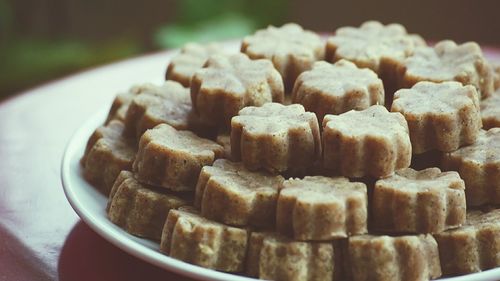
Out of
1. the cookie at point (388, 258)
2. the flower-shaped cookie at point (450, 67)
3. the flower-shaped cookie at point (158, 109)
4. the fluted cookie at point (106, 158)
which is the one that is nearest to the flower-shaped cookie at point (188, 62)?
the flower-shaped cookie at point (158, 109)

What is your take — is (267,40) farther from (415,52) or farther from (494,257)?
(494,257)

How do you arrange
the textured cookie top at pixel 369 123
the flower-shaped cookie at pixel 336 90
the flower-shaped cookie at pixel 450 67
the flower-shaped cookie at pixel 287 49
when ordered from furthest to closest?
the flower-shaped cookie at pixel 287 49 < the flower-shaped cookie at pixel 450 67 < the flower-shaped cookie at pixel 336 90 < the textured cookie top at pixel 369 123

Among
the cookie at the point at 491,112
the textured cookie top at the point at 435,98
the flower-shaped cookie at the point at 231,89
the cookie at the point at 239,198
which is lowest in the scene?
the cookie at the point at 239,198

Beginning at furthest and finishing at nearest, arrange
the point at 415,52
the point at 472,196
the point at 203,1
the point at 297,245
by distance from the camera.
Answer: the point at 203,1 → the point at 415,52 → the point at 472,196 → the point at 297,245

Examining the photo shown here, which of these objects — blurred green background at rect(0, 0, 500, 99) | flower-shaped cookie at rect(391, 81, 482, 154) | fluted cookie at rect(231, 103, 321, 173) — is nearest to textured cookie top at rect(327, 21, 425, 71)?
flower-shaped cookie at rect(391, 81, 482, 154)

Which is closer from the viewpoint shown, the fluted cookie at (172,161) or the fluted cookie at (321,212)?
the fluted cookie at (321,212)

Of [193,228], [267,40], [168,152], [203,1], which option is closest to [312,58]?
[267,40]

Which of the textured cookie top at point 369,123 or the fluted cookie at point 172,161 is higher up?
the textured cookie top at point 369,123

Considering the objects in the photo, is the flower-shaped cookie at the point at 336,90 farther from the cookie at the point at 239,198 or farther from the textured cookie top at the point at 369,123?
the cookie at the point at 239,198

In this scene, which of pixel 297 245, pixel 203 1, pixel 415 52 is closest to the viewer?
pixel 297 245
